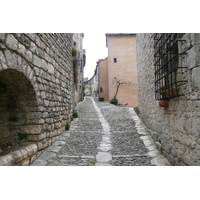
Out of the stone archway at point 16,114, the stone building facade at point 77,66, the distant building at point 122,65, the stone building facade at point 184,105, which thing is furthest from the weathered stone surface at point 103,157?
the distant building at point 122,65

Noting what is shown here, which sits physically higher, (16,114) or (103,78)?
(103,78)

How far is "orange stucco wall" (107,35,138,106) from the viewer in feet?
46.5

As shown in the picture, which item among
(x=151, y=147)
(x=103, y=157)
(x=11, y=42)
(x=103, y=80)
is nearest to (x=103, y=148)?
(x=103, y=157)

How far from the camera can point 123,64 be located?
14.4 metres

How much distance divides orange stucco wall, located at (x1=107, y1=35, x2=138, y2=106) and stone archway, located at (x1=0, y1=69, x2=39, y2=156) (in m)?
11.2

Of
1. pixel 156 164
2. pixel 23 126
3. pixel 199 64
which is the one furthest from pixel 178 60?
pixel 23 126

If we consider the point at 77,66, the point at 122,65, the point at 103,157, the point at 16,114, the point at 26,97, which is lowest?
the point at 103,157

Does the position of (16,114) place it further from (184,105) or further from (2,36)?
(184,105)

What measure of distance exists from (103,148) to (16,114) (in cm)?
183

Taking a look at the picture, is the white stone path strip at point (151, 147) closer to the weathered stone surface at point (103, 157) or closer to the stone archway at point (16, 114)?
the weathered stone surface at point (103, 157)

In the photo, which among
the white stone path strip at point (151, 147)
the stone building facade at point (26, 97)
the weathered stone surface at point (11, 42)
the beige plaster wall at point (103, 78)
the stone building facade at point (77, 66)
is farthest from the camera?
the beige plaster wall at point (103, 78)

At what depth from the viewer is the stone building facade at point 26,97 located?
2441mm

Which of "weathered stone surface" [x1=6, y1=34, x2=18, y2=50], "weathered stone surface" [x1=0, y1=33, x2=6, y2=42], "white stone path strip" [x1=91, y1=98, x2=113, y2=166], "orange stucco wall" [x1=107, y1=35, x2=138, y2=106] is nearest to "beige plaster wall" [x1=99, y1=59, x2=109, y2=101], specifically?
"orange stucco wall" [x1=107, y1=35, x2=138, y2=106]

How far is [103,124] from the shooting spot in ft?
19.3
